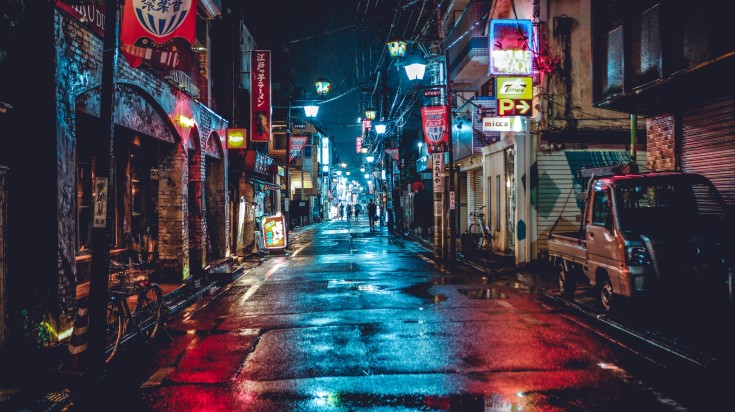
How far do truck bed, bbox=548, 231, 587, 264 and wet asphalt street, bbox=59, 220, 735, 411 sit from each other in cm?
113

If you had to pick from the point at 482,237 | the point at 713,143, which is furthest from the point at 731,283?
the point at 482,237

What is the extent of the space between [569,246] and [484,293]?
2407 mm

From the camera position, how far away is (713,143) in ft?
36.1

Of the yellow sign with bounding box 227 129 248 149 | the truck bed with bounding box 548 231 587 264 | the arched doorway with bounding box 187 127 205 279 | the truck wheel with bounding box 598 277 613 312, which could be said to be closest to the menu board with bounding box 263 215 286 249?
the yellow sign with bounding box 227 129 248 149

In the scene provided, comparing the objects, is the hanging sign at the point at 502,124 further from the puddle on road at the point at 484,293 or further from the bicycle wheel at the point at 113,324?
the bicycle wheel at the point at 113,324

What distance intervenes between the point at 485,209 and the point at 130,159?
16272 mm

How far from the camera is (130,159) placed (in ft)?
47.0

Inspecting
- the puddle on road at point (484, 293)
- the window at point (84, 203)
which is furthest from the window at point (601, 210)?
the window at point (84, 203)

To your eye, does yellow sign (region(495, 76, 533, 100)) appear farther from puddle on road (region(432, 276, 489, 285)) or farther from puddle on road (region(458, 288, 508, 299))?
puddle on road (region(458, 288, 508, 299))

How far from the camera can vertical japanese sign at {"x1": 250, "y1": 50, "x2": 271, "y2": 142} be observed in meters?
21.7

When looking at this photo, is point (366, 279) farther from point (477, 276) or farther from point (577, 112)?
point (577, 112)

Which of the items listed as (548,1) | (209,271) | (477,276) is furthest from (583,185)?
(209,271)

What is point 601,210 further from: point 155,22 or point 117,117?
point 117,117

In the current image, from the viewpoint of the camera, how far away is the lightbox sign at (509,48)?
16734mm
